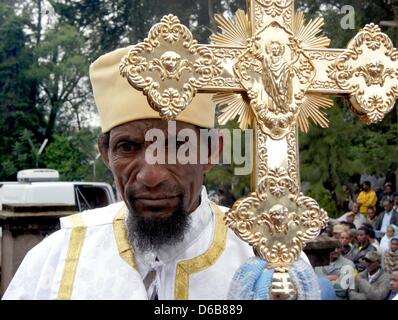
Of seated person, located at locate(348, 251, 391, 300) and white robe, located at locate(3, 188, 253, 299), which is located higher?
white robe, located at locate(3, 188, 253, 299)

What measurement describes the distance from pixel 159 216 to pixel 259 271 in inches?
14.6

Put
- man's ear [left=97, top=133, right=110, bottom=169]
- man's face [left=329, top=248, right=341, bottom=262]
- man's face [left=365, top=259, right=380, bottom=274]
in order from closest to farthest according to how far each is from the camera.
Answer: man's ear [left=97, top=133, right=110, bottom=169]
man's face [left=329, top=248, right=341, bottom=262]
man's face [left=365, top=259, right=380, bottom=274]

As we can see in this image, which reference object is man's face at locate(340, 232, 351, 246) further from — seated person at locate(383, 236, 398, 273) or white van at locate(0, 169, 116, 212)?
white van at locate(0, 169, 116, 212)

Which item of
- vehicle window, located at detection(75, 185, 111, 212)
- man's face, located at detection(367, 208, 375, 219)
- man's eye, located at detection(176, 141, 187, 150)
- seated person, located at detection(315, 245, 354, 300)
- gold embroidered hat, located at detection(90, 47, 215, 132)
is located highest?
gold embroidered hat, located at detection(90, 47, 215, 132)

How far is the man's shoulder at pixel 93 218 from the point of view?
1.97 m

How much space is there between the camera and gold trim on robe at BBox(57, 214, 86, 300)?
1782 millimetres

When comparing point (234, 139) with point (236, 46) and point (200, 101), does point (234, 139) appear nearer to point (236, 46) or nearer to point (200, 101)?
point (200, 101)

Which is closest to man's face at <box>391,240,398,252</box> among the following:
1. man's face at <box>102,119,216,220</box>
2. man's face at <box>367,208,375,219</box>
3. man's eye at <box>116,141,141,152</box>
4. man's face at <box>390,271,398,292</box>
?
man's face at <box>390,271,398,292</box>

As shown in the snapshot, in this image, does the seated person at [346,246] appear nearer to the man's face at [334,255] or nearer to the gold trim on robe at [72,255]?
the man's face at [334,255]

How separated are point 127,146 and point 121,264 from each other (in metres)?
0.32

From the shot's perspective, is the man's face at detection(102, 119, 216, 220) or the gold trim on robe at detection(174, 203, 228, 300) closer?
the man's face at detection(102, 119, 216, 220)

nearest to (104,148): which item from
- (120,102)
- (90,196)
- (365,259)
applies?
(120,102)

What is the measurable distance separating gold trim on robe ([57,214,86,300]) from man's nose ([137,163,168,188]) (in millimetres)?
347

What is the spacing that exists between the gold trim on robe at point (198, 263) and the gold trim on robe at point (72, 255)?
0.27m
